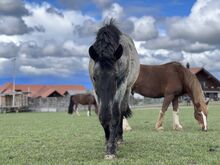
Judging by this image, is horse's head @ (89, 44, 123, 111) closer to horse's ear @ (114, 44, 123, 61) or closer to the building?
horse's ear @ (114, 44, 123, 61)

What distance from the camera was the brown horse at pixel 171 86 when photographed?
12438 millimetres

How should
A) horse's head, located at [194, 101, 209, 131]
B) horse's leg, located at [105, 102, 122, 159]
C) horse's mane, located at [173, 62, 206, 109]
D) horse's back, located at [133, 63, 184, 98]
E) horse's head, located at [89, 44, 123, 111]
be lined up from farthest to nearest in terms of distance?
horse's back, located at [133, 63, 184, 98]
horse's mane, located at [173, 62, 206, 109]
horse's head, located at [194, 101, 209, 131]
horse's leg, located at [105, 102, 122, 159]
horse's head, located at [89, 44, 123, 111]

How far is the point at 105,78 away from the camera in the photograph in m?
Result: 5.94

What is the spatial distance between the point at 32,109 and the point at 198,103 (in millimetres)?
44616

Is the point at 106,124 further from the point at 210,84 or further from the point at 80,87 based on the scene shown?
the point at 80,87

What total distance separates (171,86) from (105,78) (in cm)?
724

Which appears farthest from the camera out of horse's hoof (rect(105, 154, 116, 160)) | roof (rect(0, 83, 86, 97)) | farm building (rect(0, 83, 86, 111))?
roof (rect(0, 83, 86, 97))

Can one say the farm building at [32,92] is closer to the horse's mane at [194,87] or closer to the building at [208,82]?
the building at [208,82]

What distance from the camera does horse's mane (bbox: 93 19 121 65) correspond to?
6047 mm

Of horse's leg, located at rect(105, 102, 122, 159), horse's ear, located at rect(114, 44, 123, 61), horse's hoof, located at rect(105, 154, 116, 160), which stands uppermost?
horse's ear, located at rect(114, 44, 123, 61)

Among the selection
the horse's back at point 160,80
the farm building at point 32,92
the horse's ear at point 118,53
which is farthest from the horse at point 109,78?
the farm building at point 32,92

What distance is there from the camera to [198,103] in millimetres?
12375

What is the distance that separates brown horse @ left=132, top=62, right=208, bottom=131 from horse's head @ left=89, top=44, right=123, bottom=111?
22.3 ft

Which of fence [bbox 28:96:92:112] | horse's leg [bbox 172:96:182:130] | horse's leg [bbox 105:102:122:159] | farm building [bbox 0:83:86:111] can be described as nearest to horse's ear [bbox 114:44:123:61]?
horse's leg [bbox 105:102:122:159]
